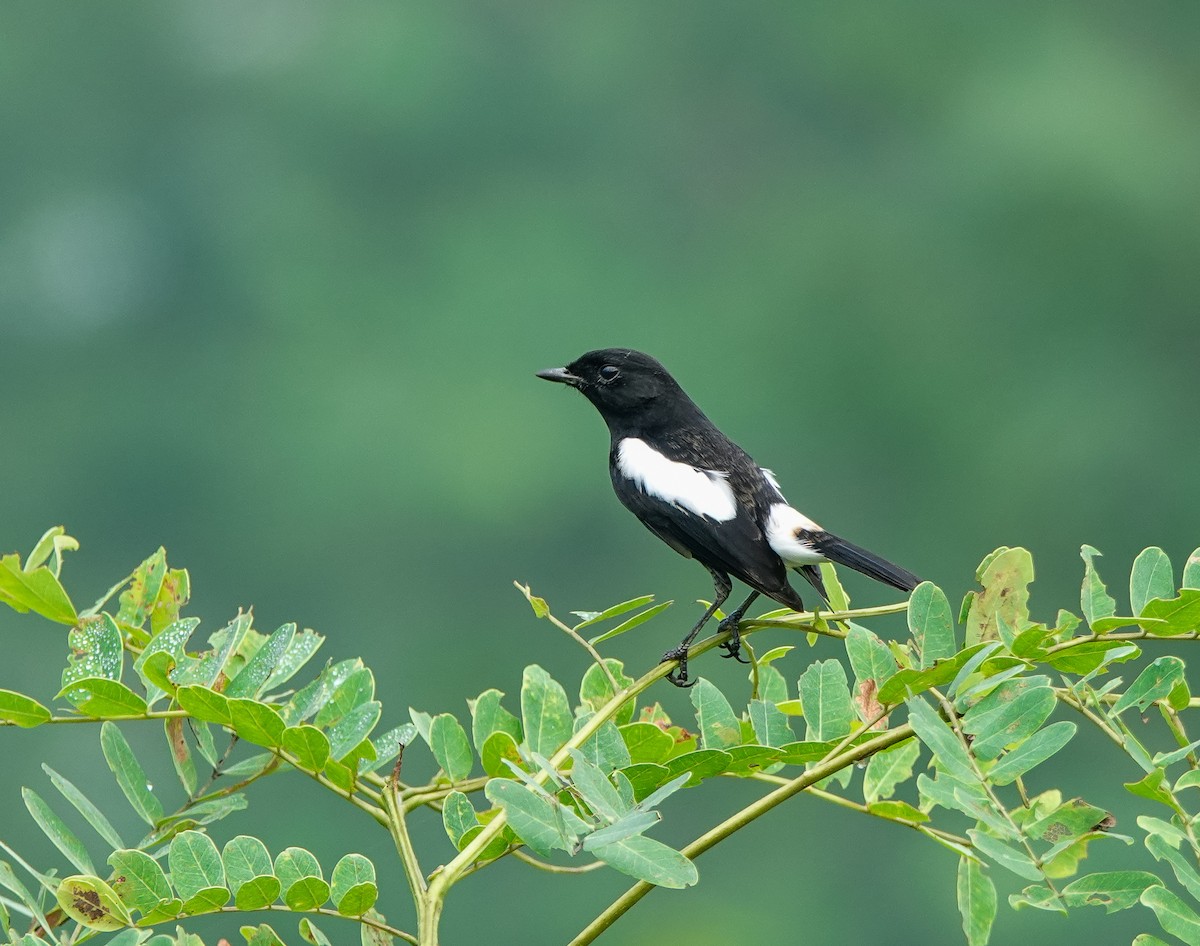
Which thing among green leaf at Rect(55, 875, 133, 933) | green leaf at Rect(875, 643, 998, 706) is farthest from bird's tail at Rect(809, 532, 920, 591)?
green leaf at Rect(55, 875, 133, 933)

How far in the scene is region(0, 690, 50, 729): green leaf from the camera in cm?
151

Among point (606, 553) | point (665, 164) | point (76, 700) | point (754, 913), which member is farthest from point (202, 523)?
point (76, 700)

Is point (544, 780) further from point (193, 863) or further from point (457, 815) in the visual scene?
point (193, 863)

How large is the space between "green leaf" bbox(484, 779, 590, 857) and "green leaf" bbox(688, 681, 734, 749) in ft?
1.35

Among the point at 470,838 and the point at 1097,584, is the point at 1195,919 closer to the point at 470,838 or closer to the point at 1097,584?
the point at 1097,584

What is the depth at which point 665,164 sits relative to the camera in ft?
106

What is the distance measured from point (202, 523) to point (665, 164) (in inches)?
512

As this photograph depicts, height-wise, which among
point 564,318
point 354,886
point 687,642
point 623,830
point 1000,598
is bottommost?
point 564,318

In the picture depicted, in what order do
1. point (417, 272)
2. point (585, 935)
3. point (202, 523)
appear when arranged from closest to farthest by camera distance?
point (585, 935), point (202, 523), point (417, 272)

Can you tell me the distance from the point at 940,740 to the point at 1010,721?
0.25ft

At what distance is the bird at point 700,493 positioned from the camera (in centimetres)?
279

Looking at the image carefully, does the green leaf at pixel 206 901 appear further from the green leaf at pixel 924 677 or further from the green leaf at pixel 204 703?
the green leaf at pixel 924 677

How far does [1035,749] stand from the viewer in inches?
51.6

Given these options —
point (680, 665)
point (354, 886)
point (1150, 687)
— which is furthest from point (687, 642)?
point (354, 886)
